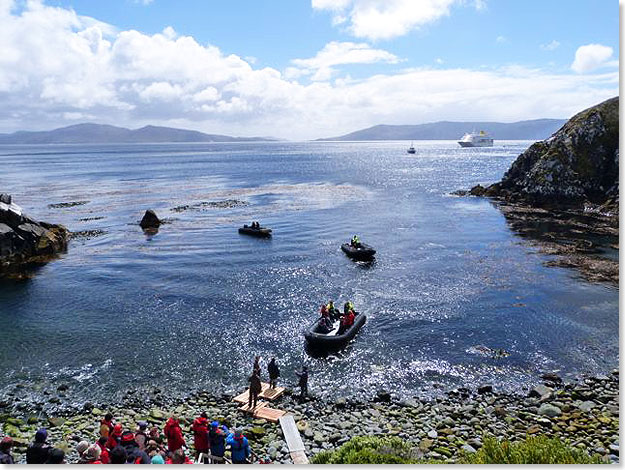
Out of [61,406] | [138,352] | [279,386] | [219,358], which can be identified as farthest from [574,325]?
[61,406]

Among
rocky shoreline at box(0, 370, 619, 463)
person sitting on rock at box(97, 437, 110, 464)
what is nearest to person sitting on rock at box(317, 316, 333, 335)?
rocky shoreline at box(0, 370, 619, 463)

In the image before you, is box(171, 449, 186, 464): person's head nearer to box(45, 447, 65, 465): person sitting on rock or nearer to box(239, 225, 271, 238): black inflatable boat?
box(45, 447, 65, 465): person sitting on rock

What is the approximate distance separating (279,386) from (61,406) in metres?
11.2

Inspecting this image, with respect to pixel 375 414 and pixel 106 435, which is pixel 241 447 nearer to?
pixel 106 435

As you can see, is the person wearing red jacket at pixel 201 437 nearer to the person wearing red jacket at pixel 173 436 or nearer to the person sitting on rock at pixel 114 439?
the person wearing red jacket at pixel 173 436

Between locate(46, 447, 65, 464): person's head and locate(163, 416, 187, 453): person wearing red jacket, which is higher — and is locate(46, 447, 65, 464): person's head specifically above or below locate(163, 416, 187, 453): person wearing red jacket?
above

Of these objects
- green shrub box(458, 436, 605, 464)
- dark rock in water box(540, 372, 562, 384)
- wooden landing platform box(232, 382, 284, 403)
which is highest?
green shrub box(458, 436, 605, 464)

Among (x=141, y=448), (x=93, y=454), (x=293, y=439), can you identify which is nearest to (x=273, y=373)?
(x=293, y=439)

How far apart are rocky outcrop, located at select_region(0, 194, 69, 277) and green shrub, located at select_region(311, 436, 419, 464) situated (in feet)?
147

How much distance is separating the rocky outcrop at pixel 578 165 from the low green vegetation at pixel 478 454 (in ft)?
239

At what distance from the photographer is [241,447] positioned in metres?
17.3

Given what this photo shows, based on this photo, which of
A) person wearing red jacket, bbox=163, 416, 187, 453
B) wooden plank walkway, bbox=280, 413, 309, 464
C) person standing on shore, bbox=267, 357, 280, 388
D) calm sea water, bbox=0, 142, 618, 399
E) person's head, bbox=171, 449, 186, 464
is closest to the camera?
person's head, bbox=171, 449, 186, 464

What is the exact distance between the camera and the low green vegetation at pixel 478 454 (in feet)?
48.7

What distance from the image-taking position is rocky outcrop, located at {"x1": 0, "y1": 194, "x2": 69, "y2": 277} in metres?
53.6
